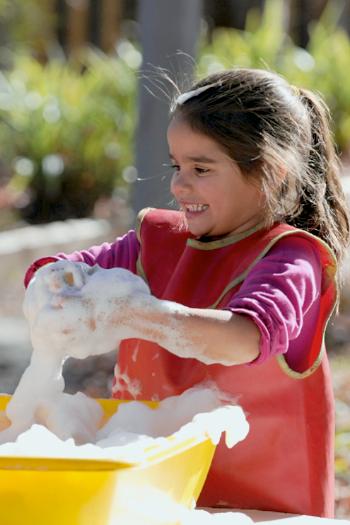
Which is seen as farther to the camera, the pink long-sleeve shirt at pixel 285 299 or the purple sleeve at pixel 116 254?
the purple sleeve at pixel 116 254

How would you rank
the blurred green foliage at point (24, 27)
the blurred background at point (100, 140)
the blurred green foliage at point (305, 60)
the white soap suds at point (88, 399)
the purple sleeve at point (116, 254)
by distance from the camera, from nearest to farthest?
1. the white soap suds at point (88, 399)
2. the purple sleeve at point (116, 254)
3. the blurred background at point (100, 140)
4. the blurred green foliage at point (305, 60)
5. the blurred green foliage at point (24, 27)

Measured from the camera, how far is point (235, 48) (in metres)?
10.1

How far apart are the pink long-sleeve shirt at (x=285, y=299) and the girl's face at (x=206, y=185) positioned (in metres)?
0.14

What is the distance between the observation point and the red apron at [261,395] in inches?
95.7

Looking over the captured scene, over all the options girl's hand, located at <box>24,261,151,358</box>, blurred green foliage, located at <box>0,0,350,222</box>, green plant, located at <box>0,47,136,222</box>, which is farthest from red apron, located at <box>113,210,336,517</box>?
green plant, located at <box>0,47,136,222</box>

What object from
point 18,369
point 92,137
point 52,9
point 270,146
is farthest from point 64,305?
point 52,9

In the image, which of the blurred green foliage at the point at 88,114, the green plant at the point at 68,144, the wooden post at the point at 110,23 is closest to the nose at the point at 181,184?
the blurred green foliage at the point at 88,114

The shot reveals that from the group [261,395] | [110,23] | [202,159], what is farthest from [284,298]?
[110,23]

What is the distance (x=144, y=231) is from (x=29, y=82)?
7628 millimetres

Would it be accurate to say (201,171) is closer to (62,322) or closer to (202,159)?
(202,159)

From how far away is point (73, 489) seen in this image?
184cm

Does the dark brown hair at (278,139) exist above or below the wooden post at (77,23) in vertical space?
above

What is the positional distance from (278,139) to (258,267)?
0.29 meters

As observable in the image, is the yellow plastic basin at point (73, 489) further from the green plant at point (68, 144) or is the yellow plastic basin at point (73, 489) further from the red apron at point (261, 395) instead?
the green plant at point (68, 144)
